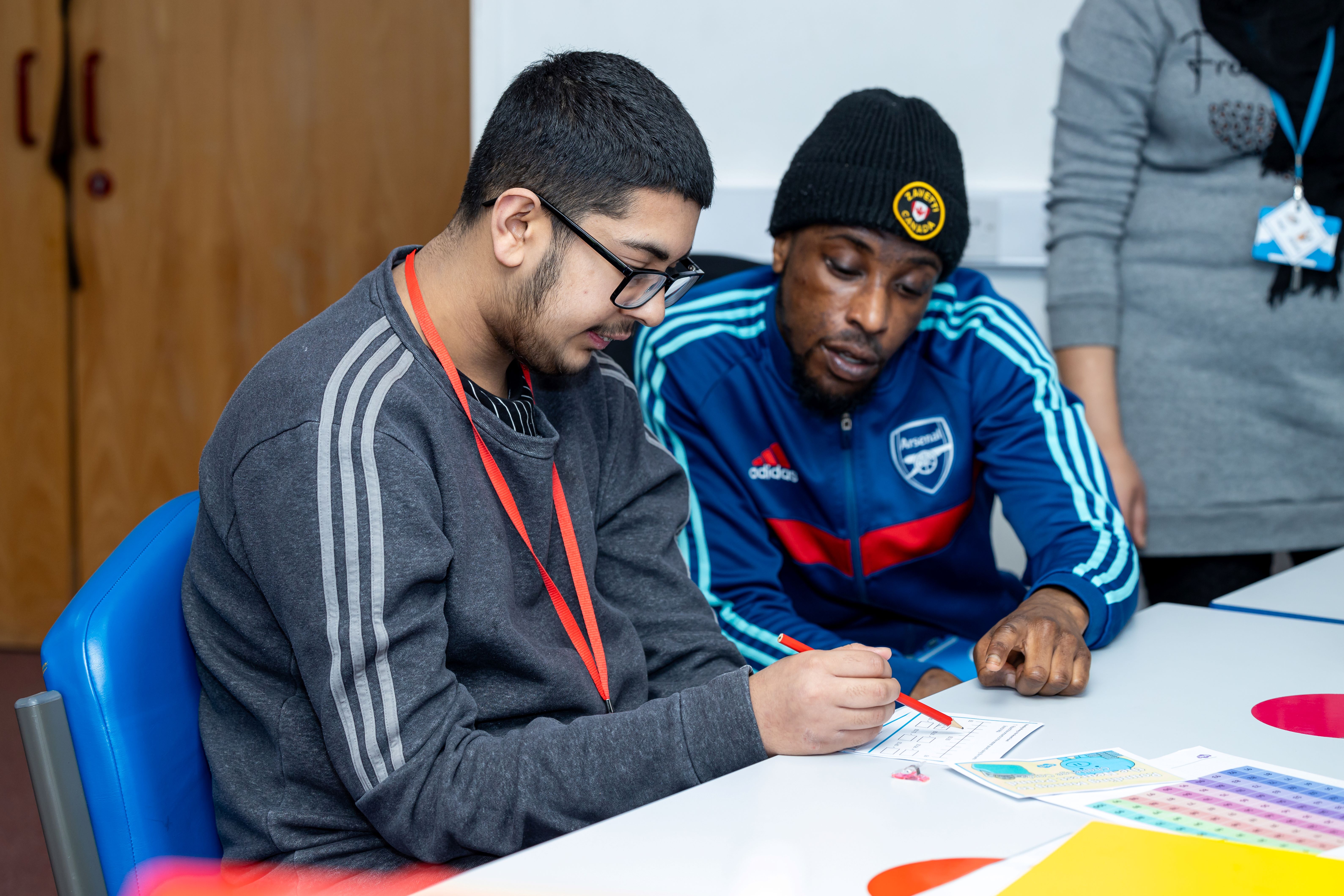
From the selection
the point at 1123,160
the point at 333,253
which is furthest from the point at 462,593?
the point at 333,253

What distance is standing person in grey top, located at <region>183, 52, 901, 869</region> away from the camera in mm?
877

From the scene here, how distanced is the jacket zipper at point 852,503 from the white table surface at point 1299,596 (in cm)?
47

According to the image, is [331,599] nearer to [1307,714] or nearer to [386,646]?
[386,646]

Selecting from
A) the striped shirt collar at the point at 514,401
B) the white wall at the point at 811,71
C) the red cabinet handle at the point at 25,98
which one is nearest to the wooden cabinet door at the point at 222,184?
the red cabinet handle at the point at 25,98

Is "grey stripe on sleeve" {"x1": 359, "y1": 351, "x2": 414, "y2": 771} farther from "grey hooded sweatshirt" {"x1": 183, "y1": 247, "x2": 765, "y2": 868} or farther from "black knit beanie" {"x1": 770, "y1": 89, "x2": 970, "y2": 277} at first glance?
"black knit beanie" {"x1": 770, "y1": 89, "x2": 970, "y2": 277}

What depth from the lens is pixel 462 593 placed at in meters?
0.98

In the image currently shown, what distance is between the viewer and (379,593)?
0.88 meters

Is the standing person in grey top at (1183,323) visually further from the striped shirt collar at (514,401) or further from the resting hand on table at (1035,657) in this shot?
the striped shirt collar at (514,401)

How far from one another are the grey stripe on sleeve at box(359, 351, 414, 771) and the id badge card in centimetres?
A: 153

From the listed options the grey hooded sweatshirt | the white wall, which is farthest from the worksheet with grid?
the white wall

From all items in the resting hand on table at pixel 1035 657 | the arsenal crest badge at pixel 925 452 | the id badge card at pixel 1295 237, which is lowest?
the resting hand on table at pixel 1035 657

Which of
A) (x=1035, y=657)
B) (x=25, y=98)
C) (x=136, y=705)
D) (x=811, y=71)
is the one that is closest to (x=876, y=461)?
(x=1035, y=657)

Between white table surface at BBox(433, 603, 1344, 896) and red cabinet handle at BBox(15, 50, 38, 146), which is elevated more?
red cabinet handle at BBox(15, 50, 38, 146)

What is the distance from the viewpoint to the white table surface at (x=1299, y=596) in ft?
4.45
